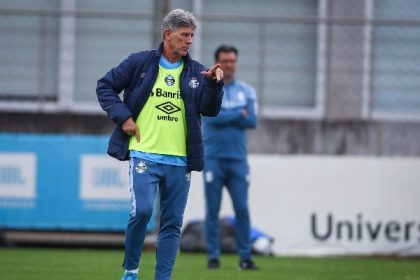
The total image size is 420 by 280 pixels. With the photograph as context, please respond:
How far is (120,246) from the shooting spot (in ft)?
50.5

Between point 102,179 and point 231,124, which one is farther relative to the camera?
point 102,179

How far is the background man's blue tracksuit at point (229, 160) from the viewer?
12.6 meters

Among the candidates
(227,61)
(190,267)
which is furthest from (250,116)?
(190,267)

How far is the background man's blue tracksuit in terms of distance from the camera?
12602 millimetres

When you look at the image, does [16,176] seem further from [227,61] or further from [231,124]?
[227,61]

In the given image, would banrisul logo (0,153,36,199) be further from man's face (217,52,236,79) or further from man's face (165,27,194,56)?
man's face (165,27,194,56)

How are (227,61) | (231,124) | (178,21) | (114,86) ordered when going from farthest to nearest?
(231,124) < (227,61) < (114,86) < (178,21)

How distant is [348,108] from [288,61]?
44.6 inches

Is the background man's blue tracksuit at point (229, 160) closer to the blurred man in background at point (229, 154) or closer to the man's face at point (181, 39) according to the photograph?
the blurred man in background at point (229, 154)

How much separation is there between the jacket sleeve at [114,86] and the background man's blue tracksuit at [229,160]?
3.98 m

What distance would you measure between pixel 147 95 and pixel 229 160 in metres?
A: 4.23

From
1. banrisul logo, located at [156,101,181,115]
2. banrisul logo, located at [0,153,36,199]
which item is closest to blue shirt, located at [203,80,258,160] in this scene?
banrisul logo, located at [0,153,36,199]

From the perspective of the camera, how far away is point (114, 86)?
8.70 metres

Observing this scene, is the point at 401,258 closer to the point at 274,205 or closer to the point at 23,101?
the point at 274,205
